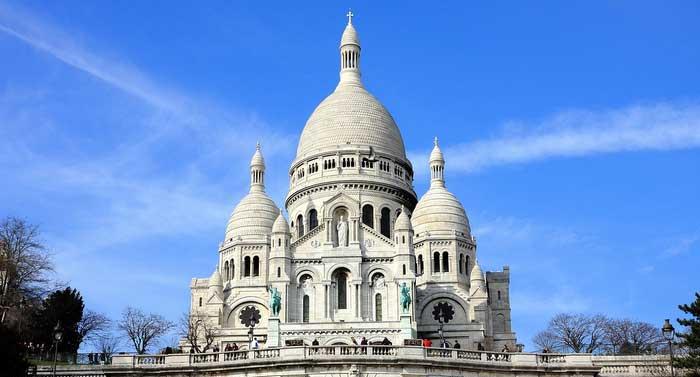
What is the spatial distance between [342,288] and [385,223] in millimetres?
15176

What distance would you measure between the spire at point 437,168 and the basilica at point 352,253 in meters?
0.13

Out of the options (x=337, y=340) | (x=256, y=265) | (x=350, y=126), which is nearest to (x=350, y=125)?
(x=350, y=126)

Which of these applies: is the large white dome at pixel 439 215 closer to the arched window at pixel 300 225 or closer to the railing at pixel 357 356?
the arched window at pixel 300 225

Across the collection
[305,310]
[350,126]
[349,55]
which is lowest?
[305,310]

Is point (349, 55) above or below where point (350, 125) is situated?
above

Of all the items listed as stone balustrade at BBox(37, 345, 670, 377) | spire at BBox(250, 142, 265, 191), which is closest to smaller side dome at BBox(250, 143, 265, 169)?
spire at BBox(250, 142, 265, 191)

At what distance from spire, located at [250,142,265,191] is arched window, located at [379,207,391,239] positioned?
571 inches

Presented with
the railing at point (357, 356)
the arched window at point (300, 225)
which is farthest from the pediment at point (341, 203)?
the railing at point (357, 356)

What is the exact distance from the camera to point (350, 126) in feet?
388

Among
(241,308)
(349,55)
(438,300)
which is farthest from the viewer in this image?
(349,55)

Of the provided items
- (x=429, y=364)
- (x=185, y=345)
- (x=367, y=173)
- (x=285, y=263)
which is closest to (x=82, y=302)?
(x=185, y=345)

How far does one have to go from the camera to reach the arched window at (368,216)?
112188 millimetres

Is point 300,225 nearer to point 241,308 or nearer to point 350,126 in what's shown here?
point 350,126

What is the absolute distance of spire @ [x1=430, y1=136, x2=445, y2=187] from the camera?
117500mm
